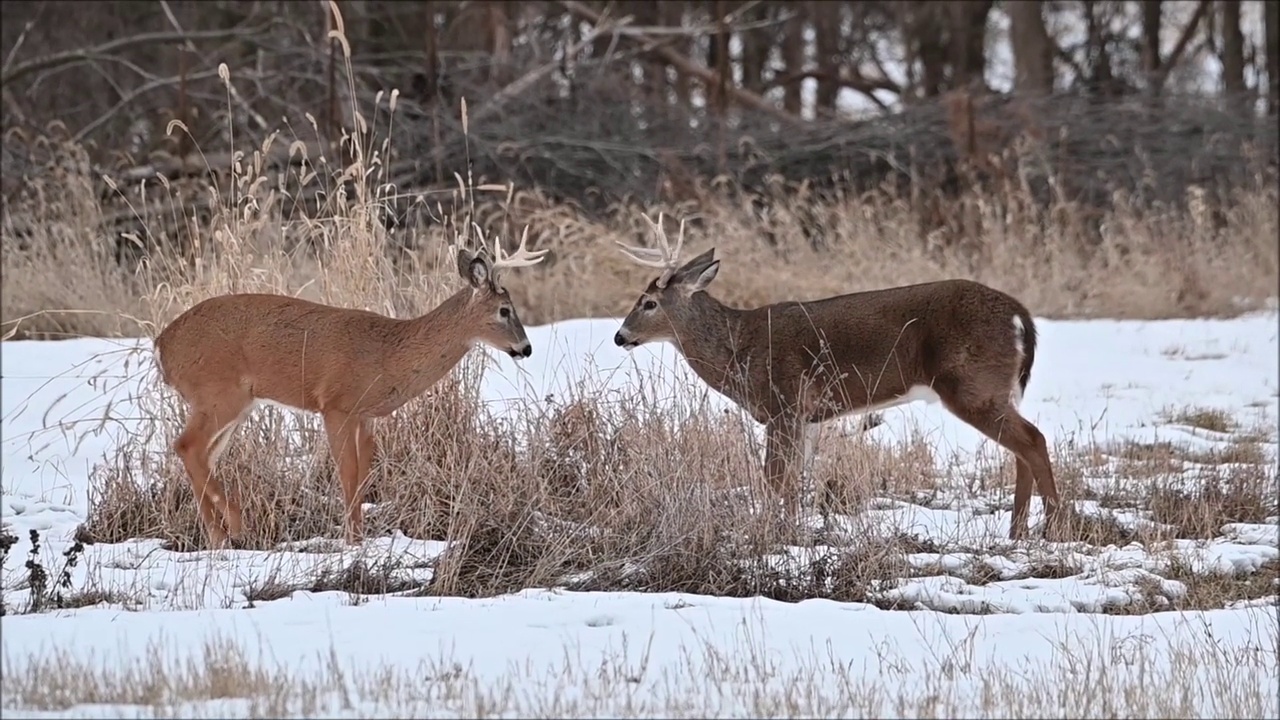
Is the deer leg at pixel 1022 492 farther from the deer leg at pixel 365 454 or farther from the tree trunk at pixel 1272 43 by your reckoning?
the tree trunk at pixel 1272 43

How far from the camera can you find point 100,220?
13.9 metres

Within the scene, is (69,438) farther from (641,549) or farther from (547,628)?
(547,628)

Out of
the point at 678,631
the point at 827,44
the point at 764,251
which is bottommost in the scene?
the point at 678,631

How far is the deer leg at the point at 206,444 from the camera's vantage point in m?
7.51

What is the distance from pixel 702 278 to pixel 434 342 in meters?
1.96

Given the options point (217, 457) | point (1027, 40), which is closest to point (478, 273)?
point (217, 457)

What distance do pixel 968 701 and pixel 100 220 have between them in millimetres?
10520

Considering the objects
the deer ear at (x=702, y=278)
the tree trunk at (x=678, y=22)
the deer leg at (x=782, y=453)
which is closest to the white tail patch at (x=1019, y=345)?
the deer leg at (x=782, y=453)

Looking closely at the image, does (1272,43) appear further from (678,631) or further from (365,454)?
(678,631)

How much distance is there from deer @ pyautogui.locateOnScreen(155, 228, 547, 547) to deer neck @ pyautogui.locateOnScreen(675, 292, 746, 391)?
5.27 ft

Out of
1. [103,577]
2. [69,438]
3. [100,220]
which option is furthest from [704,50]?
[103,577]

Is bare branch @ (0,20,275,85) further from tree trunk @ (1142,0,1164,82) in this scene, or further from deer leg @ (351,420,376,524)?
tree trunk @ (1142,0,1164,82)

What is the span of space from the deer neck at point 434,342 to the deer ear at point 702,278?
67.8 inches

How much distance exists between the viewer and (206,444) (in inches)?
296
